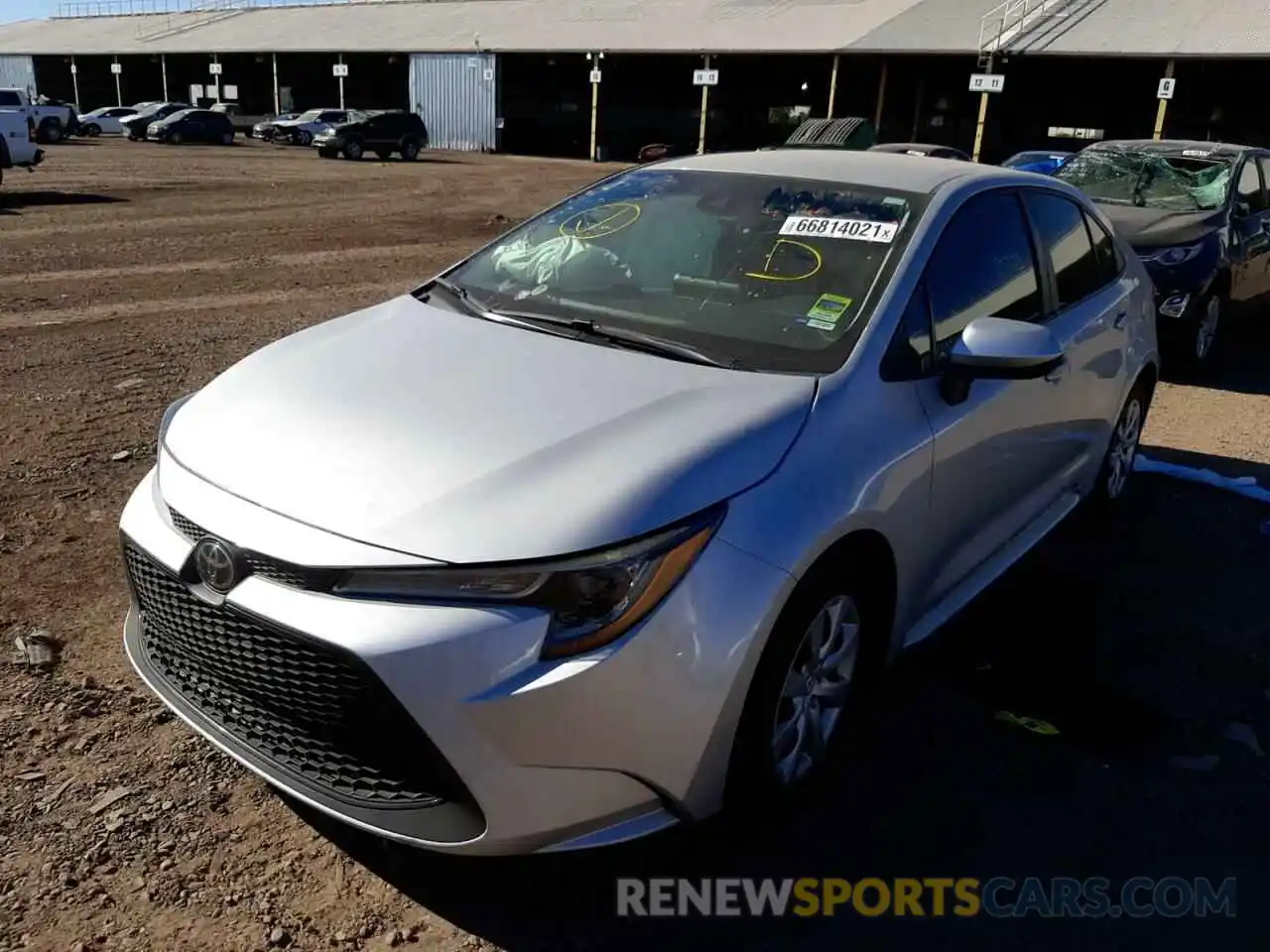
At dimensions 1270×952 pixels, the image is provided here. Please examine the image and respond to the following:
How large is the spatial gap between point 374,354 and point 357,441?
0.65 meters

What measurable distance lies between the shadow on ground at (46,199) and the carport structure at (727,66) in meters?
21.3

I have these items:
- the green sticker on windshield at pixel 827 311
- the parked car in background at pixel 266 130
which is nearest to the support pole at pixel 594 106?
the parked car in background at pixel 266 130

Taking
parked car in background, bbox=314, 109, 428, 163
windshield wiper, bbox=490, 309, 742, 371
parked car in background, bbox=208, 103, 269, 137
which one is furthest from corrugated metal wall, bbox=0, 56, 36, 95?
windshield wiper, bbox=490, 309, 742, 371

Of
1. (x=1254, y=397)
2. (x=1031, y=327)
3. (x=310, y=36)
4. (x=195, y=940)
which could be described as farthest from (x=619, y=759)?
(x=310, y=36)

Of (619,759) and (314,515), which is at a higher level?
(314,515)

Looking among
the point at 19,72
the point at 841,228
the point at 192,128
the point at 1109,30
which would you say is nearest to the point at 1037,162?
the point at 841,228

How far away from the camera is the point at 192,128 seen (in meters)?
42.2

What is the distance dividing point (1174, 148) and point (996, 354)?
810cm

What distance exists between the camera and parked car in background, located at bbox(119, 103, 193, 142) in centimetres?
4319

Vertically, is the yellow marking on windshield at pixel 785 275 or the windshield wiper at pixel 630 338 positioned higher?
the yellow marking on windshield at pixel 785 275

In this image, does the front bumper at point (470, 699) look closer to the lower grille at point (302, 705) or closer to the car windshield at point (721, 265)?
the lower grille at point (302, 705)

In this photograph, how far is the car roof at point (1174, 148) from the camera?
9699 mm

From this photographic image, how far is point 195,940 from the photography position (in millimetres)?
2561

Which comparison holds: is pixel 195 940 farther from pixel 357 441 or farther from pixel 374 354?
pixel 374 354
